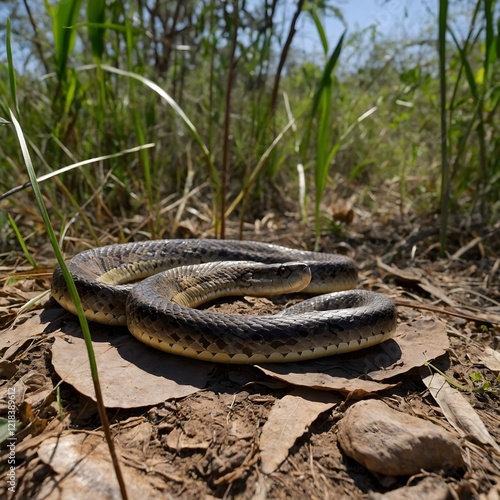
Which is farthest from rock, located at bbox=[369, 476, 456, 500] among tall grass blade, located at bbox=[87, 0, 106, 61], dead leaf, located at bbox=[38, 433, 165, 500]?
tall grass blade, located at bbox=[87, 0, 106, 61]

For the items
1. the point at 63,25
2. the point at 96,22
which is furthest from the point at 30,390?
the point at 96,22

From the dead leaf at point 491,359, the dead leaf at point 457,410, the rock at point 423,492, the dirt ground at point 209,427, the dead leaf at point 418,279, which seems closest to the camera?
the rock at point 423,492

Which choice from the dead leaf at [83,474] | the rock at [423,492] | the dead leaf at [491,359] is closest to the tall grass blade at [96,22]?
the dead leaf at [83,474]

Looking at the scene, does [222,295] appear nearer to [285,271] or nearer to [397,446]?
[285,271]

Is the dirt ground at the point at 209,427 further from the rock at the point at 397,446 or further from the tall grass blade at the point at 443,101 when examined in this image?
the tall grass blade at the point at 443,101

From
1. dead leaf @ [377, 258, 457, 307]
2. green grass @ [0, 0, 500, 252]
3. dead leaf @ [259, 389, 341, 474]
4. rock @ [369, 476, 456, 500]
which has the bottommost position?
dead leaf @ [377, 258, 457, 307]

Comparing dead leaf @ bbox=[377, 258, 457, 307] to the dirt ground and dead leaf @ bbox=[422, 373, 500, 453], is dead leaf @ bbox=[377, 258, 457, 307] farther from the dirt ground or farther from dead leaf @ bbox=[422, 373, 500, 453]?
dead leaf @ bbox=[422, 373, 500, 453]
